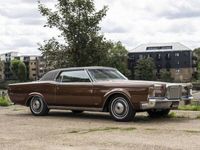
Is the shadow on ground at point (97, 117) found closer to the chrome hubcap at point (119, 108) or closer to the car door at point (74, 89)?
the chrome hubcap at point (119, 108)

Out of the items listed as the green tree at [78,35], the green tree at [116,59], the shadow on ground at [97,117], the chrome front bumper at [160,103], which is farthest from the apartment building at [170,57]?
the chrome front bumper at [160,103]

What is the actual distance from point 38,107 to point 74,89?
1546 millimetres

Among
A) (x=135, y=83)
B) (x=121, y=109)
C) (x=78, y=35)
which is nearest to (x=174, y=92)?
(x=135, y=83)

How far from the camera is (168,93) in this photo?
12.0m

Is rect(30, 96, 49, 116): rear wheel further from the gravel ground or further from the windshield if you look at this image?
the windshield

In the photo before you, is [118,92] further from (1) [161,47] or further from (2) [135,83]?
(1) [161,47]

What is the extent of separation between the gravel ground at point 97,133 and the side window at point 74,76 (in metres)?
1.02

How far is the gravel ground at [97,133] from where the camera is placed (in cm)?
820

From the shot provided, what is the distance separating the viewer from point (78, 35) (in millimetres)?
20594

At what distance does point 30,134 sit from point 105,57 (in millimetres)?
11382

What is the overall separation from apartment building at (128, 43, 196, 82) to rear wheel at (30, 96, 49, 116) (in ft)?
387

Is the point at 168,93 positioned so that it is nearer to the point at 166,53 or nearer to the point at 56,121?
the point at 56,121

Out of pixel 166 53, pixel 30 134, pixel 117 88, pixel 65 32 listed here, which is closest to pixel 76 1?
pixel 65 32

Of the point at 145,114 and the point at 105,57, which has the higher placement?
the point at 105,57
